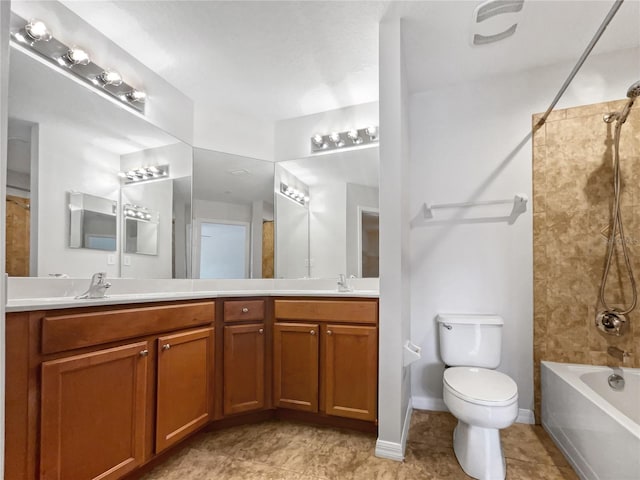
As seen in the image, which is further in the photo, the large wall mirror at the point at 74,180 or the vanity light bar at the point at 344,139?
the vanity light bar at the point at 344,139

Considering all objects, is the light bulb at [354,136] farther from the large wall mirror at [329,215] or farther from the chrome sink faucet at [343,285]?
the chrome sink faucet at [343,285]

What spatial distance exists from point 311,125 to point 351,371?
6.63 feet

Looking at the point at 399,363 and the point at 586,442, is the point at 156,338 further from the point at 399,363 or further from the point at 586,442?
the point at 586,442

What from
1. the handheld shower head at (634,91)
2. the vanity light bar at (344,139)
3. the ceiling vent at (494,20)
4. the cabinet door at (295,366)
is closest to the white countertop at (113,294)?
the cabinet door at (295,366)

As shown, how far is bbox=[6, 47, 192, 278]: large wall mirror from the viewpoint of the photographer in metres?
1.50

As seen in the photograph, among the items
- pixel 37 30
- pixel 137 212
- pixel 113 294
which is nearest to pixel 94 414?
pixel 113 294

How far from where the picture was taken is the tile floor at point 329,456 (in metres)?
1.60

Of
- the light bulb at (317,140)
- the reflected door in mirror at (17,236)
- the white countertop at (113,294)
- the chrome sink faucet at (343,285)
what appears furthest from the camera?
the light bulb at (317,140)

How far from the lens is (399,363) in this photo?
1.75 metres

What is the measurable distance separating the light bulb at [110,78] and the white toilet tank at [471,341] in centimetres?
263

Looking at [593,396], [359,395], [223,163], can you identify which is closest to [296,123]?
[223,163]

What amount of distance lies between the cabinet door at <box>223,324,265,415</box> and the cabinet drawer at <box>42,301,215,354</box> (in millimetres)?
273

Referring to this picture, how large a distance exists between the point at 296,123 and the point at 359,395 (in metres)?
2.23

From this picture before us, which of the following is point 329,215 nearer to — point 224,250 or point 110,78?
point 224,250
